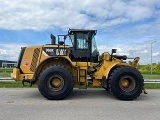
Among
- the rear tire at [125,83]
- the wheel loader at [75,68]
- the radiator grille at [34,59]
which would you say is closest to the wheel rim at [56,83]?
the wheel loader at [75,68]

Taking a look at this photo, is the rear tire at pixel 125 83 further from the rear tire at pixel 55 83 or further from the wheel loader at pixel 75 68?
the rear tire at pixel 55 83

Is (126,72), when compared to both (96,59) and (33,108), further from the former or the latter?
(33,108)

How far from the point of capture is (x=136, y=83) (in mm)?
10266

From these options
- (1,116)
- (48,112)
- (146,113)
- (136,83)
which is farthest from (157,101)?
(1,116)

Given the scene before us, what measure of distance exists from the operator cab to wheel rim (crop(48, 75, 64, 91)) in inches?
47.5

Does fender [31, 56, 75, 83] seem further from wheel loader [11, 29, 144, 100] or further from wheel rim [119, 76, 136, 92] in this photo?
wheel rim [119, 76, 136, 92]

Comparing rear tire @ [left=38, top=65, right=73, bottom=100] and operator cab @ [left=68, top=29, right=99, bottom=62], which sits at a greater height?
operator cab @ [left=68, top=29, right=99, bottom=62]

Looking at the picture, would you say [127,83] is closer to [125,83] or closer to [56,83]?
[125,83]

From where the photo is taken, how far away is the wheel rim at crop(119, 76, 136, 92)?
33.6 feet

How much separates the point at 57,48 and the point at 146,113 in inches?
185

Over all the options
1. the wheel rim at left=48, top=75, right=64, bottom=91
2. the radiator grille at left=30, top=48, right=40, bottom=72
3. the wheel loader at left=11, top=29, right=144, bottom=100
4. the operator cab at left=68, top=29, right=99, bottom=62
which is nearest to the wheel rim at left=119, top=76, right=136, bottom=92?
the wheel loader at left=11, top=29, right=144, bottom=100

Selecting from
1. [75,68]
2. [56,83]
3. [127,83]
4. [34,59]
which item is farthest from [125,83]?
[34,59]

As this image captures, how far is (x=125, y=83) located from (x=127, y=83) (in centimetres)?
9

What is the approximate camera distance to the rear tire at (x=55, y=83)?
9.95m
